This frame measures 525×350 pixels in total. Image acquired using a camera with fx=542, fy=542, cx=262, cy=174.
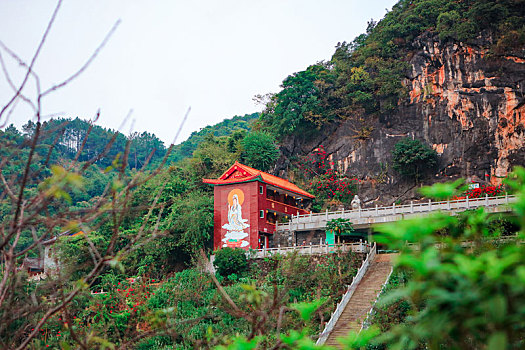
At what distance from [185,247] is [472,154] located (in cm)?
1710

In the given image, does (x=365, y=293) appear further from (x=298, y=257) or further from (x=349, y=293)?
(x=298, y=257)

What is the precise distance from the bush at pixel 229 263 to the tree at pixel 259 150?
10482 mm

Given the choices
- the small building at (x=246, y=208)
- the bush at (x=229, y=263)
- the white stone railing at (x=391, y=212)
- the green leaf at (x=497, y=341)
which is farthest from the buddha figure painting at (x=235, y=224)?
the green leaf at (x=497, y=341)

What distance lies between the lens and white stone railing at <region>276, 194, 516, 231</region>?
2409 centimetres

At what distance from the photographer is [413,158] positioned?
31953 millimetres

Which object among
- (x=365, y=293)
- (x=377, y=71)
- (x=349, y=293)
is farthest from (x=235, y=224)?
(x=377, y=71)

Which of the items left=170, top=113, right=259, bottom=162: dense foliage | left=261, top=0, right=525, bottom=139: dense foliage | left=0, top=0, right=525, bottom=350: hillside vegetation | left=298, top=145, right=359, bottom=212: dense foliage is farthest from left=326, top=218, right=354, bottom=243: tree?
left=170, top=113, right=259, bottom=162: dense foliage

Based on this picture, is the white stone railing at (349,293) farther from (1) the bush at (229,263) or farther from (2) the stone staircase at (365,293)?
(1) the bush at (229,263)

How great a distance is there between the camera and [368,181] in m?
34.4

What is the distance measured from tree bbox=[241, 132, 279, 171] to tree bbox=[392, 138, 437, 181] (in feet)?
26.4

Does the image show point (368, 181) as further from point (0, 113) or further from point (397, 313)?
point (0, 113)

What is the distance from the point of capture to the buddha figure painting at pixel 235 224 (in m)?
29.1

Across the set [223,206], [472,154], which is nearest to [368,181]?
[472,154]

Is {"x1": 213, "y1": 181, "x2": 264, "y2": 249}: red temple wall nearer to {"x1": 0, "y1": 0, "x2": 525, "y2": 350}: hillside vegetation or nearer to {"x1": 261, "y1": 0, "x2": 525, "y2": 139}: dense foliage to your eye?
{"x1": 0, "y1": 0, "x2": 525, "y2": 350}: hillside vegetation
